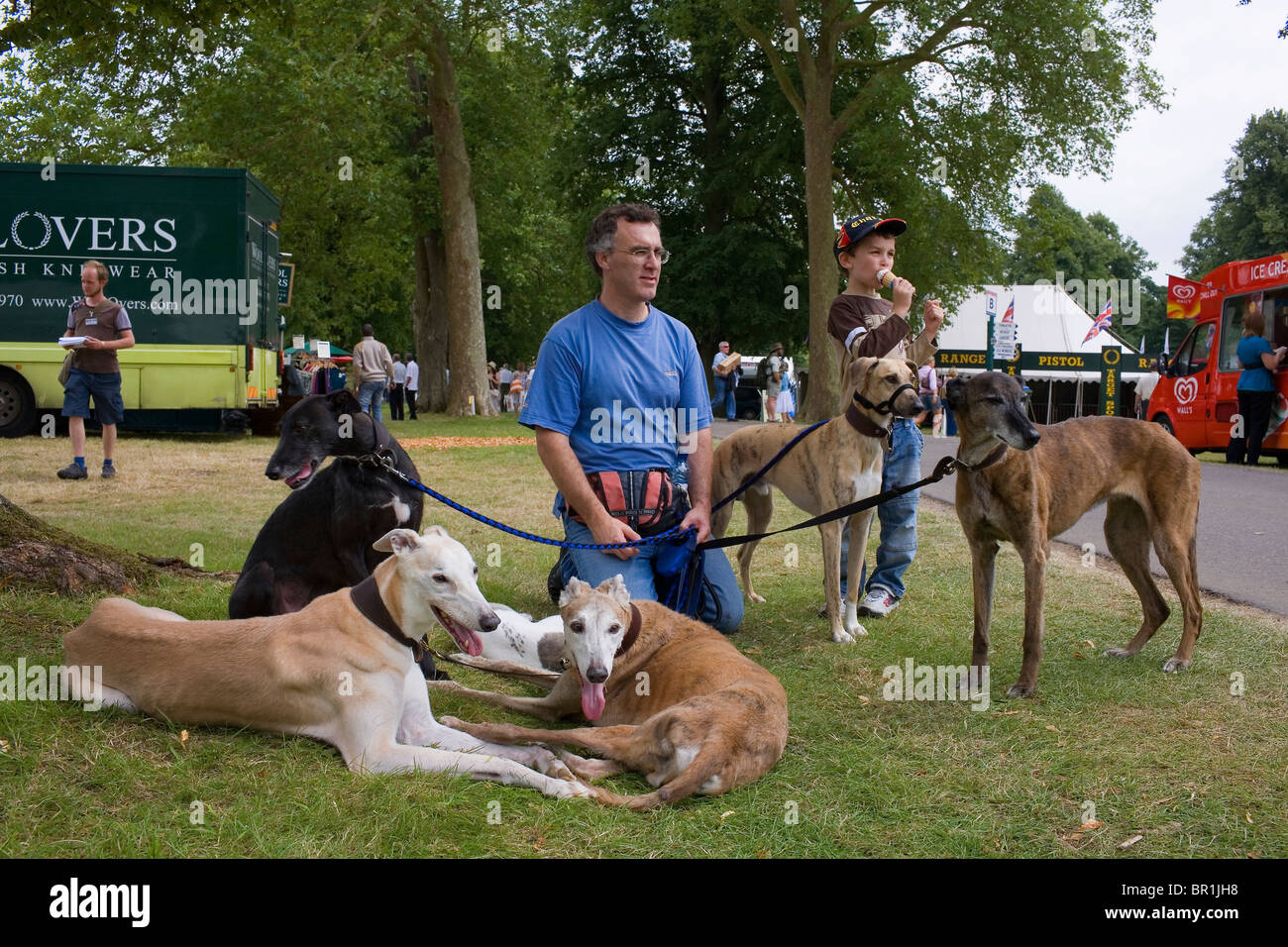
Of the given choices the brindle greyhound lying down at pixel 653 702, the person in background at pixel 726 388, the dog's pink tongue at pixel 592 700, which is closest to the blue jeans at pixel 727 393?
the person in background at pixel 726 388

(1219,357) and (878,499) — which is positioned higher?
(1219,357)

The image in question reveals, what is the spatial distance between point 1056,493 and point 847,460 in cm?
145

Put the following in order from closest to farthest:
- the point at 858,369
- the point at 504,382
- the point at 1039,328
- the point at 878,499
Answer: the point at 878,499, the point at 858,369, the point at 1039,328, the point at 504,382

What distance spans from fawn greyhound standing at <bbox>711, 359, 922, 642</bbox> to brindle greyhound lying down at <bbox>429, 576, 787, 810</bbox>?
183cm

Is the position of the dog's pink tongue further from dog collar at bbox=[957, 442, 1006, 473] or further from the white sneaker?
the white sneaker

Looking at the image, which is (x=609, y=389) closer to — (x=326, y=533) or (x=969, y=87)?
(x=326, y=533)

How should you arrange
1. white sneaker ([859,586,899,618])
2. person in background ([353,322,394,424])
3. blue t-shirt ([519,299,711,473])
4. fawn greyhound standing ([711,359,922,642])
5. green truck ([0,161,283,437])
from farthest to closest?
person in background ([353,322,394,424]) → green truck ([0,161,283,437]) → white sneaker ([859,586,899,618]) → fawn greyhound standing ([711,359,922,642]) → blue t-shirt ([519,299,711,473])

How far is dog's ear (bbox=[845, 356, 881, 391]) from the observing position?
6.24 m

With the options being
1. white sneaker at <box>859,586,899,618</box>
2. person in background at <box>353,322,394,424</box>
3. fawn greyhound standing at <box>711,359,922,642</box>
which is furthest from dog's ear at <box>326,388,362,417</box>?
person in background at <box>353,322,394,424</box>

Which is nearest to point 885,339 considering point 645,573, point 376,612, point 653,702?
point 645,573

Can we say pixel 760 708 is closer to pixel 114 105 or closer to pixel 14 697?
pixel 14 697

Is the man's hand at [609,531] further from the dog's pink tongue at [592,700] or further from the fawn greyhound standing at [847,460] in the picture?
the fawn greyhound standing at [847,460]

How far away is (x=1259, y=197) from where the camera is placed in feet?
165

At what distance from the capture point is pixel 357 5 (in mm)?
23719
